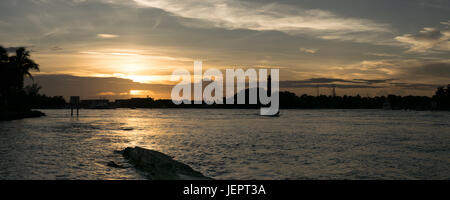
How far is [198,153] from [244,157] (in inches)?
168

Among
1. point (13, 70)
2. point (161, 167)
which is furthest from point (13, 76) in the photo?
point (161, 167)

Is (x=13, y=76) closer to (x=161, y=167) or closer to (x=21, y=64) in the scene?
(x=21, y=64)

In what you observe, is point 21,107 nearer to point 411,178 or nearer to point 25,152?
point 25,152

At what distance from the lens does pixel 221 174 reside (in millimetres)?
19078

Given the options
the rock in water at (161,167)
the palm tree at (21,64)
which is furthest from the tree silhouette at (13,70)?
the rock in water at (161,167)

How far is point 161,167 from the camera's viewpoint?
17.4 meters

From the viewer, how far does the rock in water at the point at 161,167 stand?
52.4 feet

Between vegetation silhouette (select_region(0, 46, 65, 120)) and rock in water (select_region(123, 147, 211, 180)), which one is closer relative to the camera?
rock in water (select_region(123, 147, 211, 180))

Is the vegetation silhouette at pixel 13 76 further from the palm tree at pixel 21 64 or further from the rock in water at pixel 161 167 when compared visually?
the rock in water at pixel 161 167

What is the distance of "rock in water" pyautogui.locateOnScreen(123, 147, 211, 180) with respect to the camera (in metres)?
16.0

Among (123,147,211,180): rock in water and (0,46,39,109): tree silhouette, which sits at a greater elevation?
(0,46,39,109): tree silhouette

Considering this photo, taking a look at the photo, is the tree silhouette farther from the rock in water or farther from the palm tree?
the rock in water

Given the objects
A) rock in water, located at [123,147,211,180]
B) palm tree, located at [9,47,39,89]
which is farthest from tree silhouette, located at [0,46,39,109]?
rock in water, located at [123,147,211,180]
